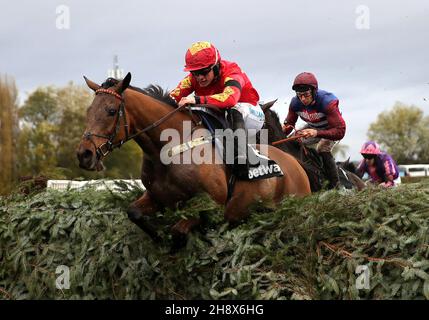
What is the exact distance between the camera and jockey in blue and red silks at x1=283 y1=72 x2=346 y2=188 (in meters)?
8.89

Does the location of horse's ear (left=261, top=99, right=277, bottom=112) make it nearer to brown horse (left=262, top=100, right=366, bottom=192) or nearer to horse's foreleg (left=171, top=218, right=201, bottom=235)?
brown horse (left=262, top=100, right=366, bottom=192)

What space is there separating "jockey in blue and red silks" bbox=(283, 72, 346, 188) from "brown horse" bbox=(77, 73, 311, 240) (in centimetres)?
199

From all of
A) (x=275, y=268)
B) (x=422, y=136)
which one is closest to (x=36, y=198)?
(x=275, y=268)

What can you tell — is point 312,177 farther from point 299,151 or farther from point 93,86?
point 93,86

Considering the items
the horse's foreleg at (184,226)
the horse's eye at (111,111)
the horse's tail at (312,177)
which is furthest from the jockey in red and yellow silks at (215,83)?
the horse's tail at (312,177)

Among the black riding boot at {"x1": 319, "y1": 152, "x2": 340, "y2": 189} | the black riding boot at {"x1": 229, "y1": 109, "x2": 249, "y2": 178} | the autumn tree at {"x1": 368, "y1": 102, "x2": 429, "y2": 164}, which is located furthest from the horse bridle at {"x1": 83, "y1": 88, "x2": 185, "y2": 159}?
the autumn tree at {"x1": 368, "y1": 102, "x2": 429, "y2": 164}

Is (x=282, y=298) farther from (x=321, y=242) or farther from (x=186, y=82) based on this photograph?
(x=186, y=82)

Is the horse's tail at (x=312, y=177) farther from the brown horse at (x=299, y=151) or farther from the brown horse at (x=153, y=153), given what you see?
the brown horse at (x=153, y=153)

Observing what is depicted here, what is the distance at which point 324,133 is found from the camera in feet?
29.6

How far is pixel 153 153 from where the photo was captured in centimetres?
691

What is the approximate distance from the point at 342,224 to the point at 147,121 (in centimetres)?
228

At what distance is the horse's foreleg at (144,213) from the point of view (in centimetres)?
662

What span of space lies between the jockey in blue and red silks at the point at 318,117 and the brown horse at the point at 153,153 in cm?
199

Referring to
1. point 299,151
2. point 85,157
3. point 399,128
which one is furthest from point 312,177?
point 399,128
